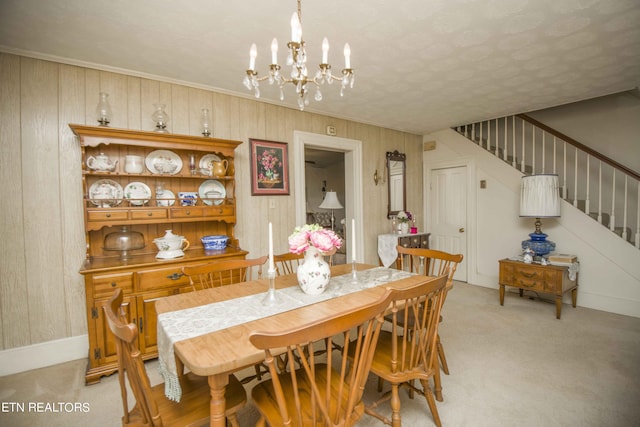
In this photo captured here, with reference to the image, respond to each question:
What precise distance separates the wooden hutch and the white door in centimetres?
371

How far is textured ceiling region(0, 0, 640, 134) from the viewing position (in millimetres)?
1851

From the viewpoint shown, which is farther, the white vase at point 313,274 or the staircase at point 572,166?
the staircase at point 572,166

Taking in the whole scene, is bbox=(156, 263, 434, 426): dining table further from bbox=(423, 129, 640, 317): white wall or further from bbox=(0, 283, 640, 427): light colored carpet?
bbox=(423, 129, 640, 317): white wall

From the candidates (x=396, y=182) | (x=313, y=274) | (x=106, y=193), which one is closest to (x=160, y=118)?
(x=106, y=193)

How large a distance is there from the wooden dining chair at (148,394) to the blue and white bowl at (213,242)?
5.04ft

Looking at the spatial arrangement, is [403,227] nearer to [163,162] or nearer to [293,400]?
[163,162]

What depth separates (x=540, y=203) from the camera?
3.51m

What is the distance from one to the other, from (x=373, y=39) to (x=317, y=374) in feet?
7.56

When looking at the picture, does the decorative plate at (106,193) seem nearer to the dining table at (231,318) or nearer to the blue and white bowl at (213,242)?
the blue and white bowl at (213,242)

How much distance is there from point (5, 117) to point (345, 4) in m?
2.70

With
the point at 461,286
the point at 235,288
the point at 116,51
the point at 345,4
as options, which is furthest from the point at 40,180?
the point at 461,286

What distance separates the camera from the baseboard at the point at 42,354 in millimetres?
2252

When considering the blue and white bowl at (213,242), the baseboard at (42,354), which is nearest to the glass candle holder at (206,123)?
the blue and white bowl at (213,242)

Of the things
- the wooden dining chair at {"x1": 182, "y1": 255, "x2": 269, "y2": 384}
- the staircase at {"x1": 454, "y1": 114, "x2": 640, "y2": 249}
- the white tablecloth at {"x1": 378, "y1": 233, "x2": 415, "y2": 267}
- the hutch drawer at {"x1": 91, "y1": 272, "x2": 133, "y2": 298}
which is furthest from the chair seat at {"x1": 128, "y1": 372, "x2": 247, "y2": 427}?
the staircase at {"x1": 454, "y1": 114, "x2": 640, "y2": 249}
